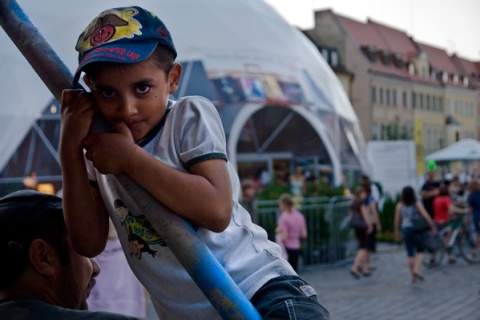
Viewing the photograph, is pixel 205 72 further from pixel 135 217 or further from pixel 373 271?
pixel 135 217

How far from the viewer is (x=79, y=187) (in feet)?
6.09

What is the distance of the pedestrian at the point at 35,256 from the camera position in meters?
2.01

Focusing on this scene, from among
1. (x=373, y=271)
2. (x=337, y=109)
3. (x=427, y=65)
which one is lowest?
(x=373, y=271)

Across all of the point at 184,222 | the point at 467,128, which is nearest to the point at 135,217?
the point at 184,222

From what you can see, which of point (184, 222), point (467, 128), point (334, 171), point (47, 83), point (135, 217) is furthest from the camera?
point (467, 128)

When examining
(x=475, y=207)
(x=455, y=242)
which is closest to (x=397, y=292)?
(x=455, y=242)

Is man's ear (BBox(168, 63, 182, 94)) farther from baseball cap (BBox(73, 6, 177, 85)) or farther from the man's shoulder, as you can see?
the man's shoulder

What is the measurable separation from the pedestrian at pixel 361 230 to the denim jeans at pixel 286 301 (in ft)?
41.0

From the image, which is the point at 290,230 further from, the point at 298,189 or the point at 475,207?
the point at 475,207

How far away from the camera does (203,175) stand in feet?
5.57

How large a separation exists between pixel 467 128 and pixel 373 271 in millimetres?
Result: 67269

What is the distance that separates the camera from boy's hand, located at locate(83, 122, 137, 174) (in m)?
1.58

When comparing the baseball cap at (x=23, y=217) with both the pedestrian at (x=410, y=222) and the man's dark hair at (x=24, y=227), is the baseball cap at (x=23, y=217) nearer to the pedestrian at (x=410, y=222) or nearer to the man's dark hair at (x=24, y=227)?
the man's dark hair at (x=24, y=227)

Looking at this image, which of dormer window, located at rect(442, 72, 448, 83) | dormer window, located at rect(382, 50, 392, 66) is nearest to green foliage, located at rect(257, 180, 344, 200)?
dormer window, located at rect(382, 50, 392, 66)
